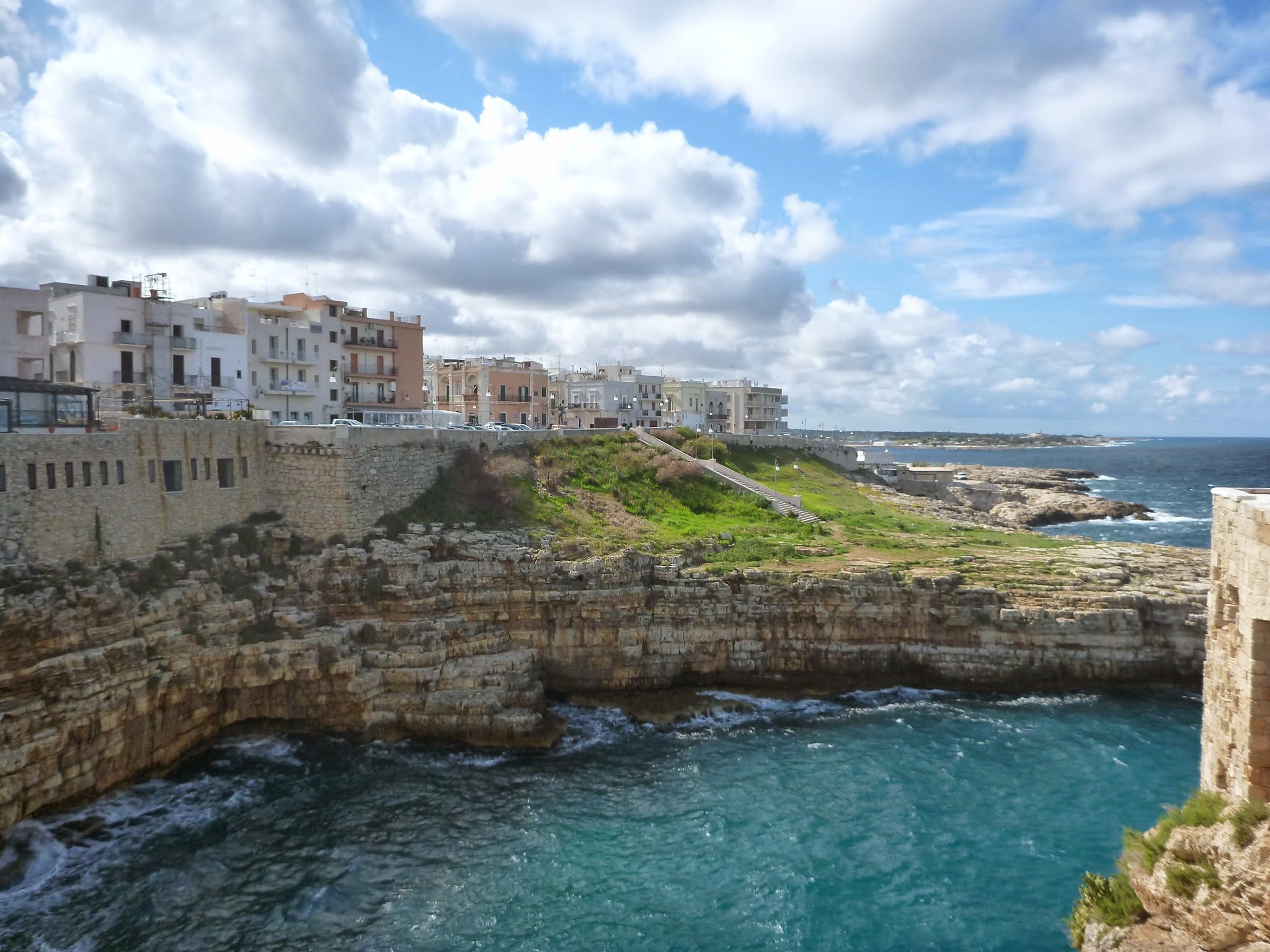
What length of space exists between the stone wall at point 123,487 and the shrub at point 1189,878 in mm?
28826

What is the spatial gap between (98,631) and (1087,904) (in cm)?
2602

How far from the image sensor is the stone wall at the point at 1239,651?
430 inches

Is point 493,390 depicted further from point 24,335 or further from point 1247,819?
point 1247,819

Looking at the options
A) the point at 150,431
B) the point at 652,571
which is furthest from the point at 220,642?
the point at 652,571

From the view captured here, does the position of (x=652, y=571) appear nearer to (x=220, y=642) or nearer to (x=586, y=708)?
(x=586, y=708)

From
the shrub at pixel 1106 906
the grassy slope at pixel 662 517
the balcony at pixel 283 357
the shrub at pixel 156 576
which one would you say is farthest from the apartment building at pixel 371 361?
the shrub at pixel 1106 906

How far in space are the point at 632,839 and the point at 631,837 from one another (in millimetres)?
96

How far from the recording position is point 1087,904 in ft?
40.6

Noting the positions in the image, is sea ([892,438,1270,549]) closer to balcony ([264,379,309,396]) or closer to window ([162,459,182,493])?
window ([162,459,182,493])

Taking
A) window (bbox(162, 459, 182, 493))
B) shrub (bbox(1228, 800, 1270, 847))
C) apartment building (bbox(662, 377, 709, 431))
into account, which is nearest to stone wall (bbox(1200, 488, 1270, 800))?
shrub (bbox(1228, 800, 1270, 847))

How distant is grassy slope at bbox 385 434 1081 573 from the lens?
1407 inches

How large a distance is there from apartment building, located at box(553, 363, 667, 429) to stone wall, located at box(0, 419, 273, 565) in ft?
136

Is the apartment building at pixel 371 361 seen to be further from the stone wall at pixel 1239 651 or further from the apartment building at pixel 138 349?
the stone wall at pixel 1239 651

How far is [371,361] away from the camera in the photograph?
4956cm
